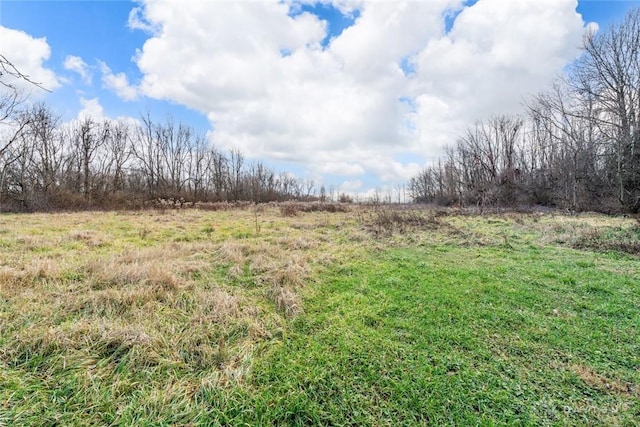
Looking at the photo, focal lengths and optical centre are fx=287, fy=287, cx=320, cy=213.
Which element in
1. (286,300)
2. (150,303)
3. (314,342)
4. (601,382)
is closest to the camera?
(601,382)

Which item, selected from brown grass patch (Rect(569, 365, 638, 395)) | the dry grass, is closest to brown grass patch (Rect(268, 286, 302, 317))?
the dry grass

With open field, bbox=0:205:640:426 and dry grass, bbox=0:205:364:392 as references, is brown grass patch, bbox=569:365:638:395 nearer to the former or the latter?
open field, bbox=0:205:640:426

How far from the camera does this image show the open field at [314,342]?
201 cm

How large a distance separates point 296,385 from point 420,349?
1240 mm

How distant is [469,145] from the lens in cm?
3362

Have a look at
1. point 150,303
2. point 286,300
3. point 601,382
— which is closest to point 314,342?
point 286,300

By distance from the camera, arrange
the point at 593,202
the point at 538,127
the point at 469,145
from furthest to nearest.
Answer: the point at 469,145
the point at 538,127
the point at 593,202

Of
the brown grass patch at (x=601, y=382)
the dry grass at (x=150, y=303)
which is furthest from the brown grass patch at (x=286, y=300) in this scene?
the brown grass patch at (x=601, y=382)

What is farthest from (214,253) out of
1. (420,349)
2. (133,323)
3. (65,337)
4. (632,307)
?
(632,307)

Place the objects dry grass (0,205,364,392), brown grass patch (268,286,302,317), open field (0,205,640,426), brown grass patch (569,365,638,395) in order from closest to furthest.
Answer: open field (0,205,640,426) < brown grass patch (569,365,638,395) < dry grass (0,205,364,392) < brown grass patch (268,286,302,317)

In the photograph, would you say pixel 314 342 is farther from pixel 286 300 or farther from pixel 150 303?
pixel 150 303

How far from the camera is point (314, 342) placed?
286cm

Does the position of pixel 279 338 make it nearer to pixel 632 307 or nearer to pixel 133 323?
pixel 133 323

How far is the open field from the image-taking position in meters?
2.01
